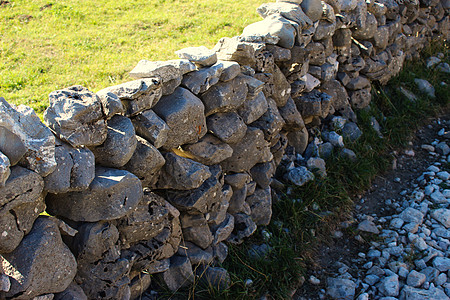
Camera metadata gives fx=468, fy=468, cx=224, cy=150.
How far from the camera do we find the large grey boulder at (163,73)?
3.30 meters

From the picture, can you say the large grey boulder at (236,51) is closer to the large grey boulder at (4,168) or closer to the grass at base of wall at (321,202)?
the grass at base of wall at (321,202)

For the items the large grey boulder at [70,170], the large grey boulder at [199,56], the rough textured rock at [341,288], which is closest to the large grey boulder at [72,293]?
the large grey boulder at [70,170]

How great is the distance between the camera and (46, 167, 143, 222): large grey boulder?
2871 millimetres

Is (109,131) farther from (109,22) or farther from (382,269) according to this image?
(109,22)

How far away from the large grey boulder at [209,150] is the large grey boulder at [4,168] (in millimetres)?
1576

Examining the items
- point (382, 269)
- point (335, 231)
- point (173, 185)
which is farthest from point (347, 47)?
point (173, 185)

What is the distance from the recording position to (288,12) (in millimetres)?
4855

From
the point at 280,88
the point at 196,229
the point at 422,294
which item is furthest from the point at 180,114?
the point at 422,294

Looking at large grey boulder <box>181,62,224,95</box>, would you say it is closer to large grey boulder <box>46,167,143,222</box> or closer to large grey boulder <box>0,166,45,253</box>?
large grey boulder <box>46,167,143,222</box>

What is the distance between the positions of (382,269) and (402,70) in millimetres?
3767

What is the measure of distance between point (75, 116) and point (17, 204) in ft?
1.91

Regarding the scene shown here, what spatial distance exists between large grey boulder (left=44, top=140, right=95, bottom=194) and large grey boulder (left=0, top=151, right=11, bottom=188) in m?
0.30

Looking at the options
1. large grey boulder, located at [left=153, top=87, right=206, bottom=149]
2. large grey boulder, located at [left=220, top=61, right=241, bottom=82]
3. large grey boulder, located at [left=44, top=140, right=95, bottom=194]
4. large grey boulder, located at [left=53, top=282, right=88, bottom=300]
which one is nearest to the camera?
large grey boulder, located at [left=44, top=140, right=95, bottom=194]

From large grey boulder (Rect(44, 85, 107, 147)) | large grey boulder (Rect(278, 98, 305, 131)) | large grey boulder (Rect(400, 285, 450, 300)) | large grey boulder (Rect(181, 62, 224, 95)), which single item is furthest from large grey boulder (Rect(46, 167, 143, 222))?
large grey boulder (Rect(400, 285, 450, 300))
